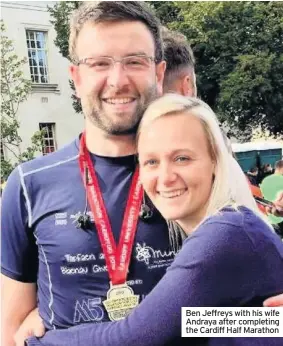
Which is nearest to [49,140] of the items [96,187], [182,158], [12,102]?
[12,102]

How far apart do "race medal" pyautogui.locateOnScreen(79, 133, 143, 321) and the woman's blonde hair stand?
0.35ft

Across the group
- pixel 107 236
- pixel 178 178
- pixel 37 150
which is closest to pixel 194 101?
pixel 178 178

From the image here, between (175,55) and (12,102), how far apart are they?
10.3 inches

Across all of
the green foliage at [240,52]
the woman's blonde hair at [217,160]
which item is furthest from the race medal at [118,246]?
the green foliage at [240,52]

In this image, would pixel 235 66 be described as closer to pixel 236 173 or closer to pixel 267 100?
pixel 267 100

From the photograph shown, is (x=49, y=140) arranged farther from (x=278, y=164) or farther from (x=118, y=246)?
(x=278, y=164)

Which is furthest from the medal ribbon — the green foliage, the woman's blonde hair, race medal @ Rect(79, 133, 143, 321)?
the green foliage

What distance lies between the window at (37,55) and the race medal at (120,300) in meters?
0.36

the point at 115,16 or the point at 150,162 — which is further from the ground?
the point at 115,16

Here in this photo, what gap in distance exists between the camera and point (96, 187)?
59 cm

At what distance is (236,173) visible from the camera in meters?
0.51

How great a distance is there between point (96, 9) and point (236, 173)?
0.25 meters

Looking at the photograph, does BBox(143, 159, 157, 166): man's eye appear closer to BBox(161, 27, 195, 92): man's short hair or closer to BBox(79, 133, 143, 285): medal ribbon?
BBox(79, 133, 143, 285): medal ribbon

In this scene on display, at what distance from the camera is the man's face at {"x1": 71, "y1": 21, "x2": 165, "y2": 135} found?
0.57 m
